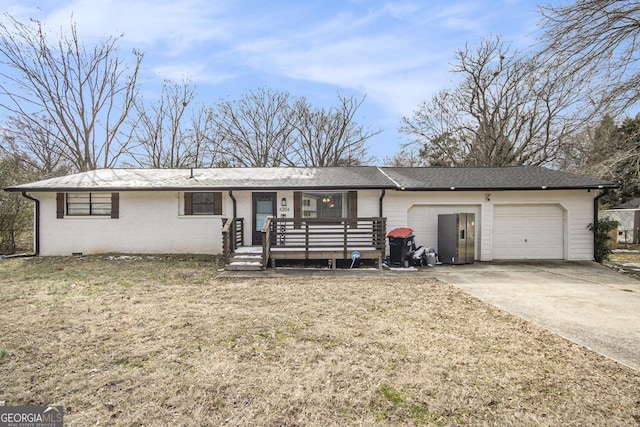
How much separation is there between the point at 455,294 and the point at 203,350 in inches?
179

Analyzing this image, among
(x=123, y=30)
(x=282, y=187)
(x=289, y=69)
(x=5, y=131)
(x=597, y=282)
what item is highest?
(x=123, y=30)

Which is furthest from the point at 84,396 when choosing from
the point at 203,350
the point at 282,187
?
the point at 282,187

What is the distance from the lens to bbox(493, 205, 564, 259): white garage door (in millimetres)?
9977

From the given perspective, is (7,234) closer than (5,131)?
Yes

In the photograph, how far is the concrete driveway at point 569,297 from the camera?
12.3 ft

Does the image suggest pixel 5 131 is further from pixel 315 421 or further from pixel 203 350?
pixel 315 421

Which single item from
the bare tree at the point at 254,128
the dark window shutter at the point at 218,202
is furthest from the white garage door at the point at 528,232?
the bare tree at the point at 254,128

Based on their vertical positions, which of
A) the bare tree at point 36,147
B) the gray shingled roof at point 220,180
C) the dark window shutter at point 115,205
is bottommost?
the dark window shutter at point 115,205

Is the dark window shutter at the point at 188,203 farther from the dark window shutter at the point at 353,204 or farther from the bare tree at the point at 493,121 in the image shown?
the bare tree at the point at 493,121

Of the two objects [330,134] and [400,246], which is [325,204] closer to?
[400,246]

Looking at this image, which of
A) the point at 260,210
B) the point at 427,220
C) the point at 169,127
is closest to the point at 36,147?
the point at 169,127

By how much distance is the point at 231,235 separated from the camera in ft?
29.2

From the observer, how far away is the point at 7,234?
1095 cm

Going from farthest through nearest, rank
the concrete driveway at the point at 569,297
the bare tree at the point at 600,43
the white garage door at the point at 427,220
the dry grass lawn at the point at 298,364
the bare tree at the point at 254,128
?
the bare tree at the point at 254,128
the white garage door at the point at 427,220
the bare tree at the point at 600,43
the concrete driveway at the point at 569,297
the dry grass lawn at the point at 298,364
